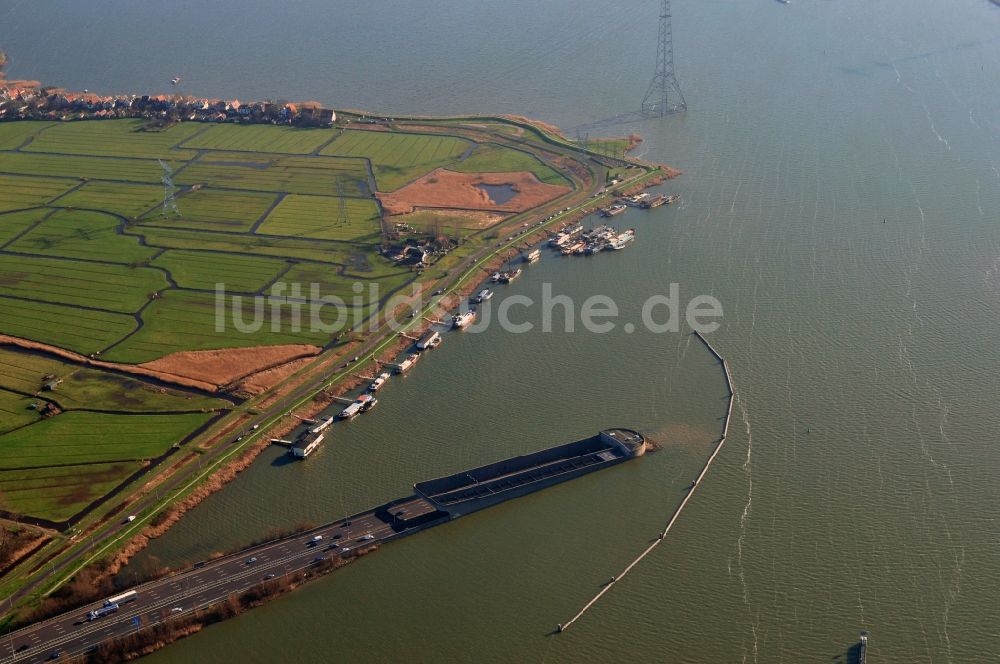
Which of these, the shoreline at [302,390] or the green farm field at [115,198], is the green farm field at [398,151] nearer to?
the shoreline at [302,390]

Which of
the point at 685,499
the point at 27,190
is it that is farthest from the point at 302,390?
the point at 27,190

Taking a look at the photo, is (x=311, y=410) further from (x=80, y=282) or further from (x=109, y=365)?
(x=80, y=282)

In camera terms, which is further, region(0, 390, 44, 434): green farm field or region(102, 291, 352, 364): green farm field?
region(102, 291, 352, 364): green farm field

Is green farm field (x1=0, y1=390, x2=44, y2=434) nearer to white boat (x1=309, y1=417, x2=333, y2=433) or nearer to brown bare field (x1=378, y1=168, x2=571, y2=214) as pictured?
white boat (x1=309, y1=417, x2=333, y2=433)

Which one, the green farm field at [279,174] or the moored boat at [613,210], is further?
the green farm field at [279,174]

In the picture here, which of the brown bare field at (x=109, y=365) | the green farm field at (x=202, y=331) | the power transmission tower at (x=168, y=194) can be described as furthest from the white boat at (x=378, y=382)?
the power transmission tower at (x=168, y=194)

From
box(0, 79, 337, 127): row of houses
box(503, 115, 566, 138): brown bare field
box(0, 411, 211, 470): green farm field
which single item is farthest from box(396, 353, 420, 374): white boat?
box(0, 79, 337, 127): row of houses
